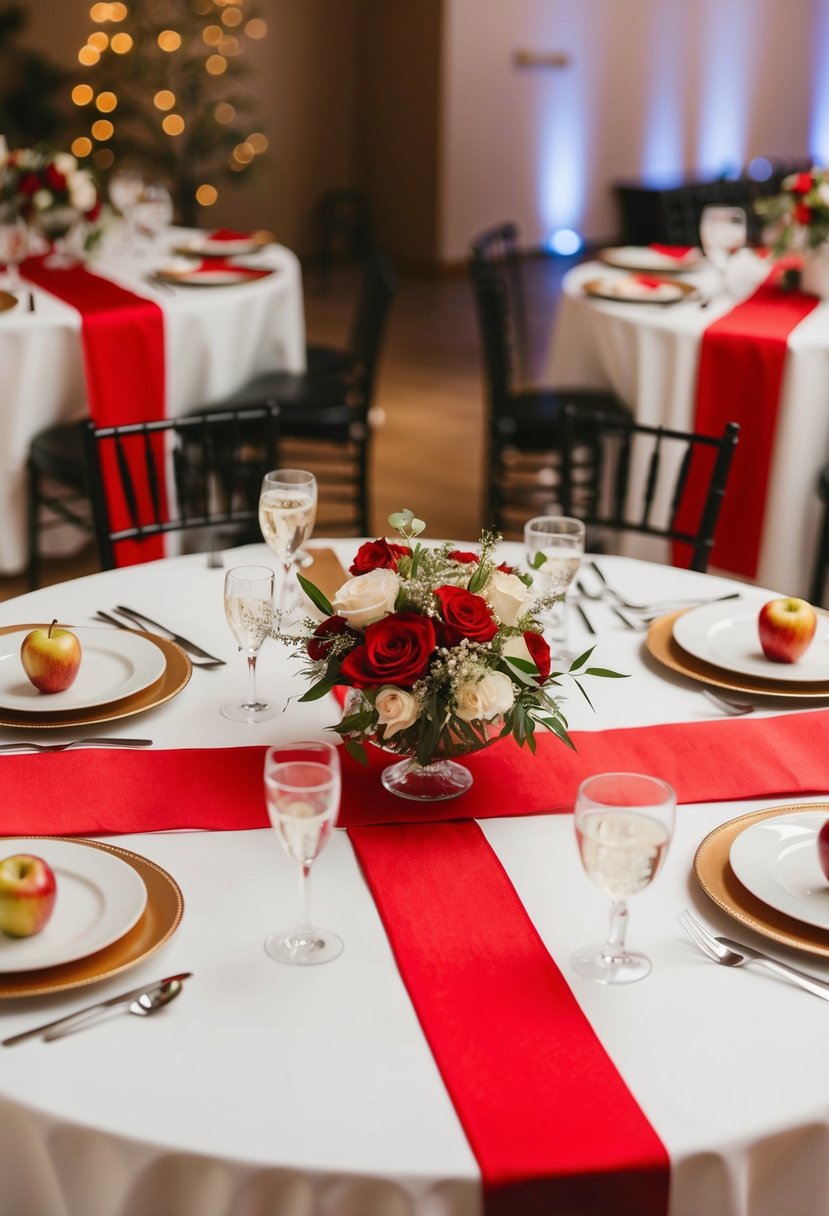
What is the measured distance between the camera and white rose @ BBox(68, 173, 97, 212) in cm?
397

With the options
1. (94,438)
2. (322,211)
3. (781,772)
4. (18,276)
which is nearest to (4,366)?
(18,276)

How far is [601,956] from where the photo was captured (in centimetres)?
116

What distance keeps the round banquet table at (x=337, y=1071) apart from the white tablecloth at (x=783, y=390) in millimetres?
2318

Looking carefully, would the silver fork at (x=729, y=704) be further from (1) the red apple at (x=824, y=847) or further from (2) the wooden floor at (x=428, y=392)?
(2) the wooden floor at (x=428, y=392)

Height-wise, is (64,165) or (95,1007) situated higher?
(64,165)

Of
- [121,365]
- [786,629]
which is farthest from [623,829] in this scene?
[121,365]

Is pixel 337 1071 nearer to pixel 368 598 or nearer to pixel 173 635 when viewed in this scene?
pixel 368 598

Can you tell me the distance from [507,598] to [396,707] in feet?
0.55

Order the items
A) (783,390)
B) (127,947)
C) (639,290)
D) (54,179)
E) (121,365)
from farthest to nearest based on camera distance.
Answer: (54,179) < (639,290) < (121,365) < (783,390) < (127,947)

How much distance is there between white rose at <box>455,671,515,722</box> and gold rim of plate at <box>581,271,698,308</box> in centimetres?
268

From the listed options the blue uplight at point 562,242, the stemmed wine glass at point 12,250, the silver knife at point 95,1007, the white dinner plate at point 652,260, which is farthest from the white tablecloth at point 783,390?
the blue uplight at point 562,242

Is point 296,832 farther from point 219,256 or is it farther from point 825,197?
point 219,256

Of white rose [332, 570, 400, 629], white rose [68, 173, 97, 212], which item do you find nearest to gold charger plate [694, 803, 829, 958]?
white rose [332, 570, 400, 629]

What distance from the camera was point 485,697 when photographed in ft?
4.17
